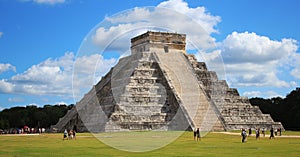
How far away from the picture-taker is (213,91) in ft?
171

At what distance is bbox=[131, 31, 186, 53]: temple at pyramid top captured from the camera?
54.0 meters

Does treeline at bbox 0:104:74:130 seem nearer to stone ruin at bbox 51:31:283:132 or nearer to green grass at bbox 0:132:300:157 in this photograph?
stone ruin at bbox 51:31:283:132

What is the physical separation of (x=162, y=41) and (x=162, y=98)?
1075 centimetres

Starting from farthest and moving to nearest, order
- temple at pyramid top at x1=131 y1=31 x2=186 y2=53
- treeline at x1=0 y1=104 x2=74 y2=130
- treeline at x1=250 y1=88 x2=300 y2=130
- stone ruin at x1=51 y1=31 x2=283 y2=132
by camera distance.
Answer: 1. treeline at x1=0 y1=104 x2=74 y2=130
2. treeline at x1=250 y1=88 x2=300 y2=130
3. temple at pyramid top at x1=131 y1=31 x2=186 y2=53
4. stone ruin at x1=51 y1=31 x2=283 y2=132

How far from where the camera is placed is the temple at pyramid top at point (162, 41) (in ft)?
177

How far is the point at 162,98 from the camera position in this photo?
45.8 m

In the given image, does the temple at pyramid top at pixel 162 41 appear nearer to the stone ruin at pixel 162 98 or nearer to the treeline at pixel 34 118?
the stone ruin at pixel 162 98

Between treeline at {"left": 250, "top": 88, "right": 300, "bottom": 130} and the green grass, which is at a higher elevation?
treeline at {"left": 250, "top": 88, "right": 300, "bottom": 130}

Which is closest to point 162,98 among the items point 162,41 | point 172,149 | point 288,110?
point 162,41

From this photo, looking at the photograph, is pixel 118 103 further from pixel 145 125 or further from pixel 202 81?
pixel 202 81

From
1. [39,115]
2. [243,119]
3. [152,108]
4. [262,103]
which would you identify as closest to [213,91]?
[243,119]

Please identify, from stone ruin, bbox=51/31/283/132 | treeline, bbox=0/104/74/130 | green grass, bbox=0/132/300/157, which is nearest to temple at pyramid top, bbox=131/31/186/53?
stone ruin, bbox=51/31/283/132

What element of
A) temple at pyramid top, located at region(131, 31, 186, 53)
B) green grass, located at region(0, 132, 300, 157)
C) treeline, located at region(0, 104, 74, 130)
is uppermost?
temple at pyramid top, located at region(131, 31, 186, 53)

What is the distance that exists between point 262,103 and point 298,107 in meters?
11.0
